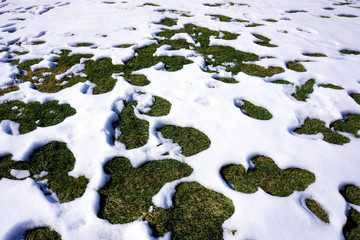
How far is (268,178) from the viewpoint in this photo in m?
2.71

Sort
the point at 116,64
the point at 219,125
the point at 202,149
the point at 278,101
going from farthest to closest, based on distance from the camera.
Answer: the point at 116,64 → the point at 278,101 → the point at 219,125 → the point at 202,149

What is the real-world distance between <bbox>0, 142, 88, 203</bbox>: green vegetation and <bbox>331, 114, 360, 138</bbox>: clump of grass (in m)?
3.90

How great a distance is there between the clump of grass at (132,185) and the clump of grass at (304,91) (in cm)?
275

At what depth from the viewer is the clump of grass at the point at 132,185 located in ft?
7.61

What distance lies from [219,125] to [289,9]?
8.70 metres

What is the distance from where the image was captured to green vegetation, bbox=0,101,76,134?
3.35 m

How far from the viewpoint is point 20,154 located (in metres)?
2.84

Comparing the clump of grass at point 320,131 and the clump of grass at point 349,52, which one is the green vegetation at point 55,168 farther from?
the clump of grass at point 349,52

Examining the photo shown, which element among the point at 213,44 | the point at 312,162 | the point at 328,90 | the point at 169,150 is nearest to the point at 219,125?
the point at 169,150

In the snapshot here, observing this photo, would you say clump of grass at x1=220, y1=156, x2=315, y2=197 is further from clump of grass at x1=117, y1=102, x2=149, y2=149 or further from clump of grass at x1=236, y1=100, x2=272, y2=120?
clump of grass at x1=117, y1=102, x2=149, y2=149

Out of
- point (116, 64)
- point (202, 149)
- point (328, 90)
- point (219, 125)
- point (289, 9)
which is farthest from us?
point (289, 9)

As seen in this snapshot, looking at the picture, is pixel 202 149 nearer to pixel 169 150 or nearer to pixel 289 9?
pixel 169 150

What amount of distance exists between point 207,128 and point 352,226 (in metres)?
2.03

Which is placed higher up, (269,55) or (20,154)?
(269,55)
